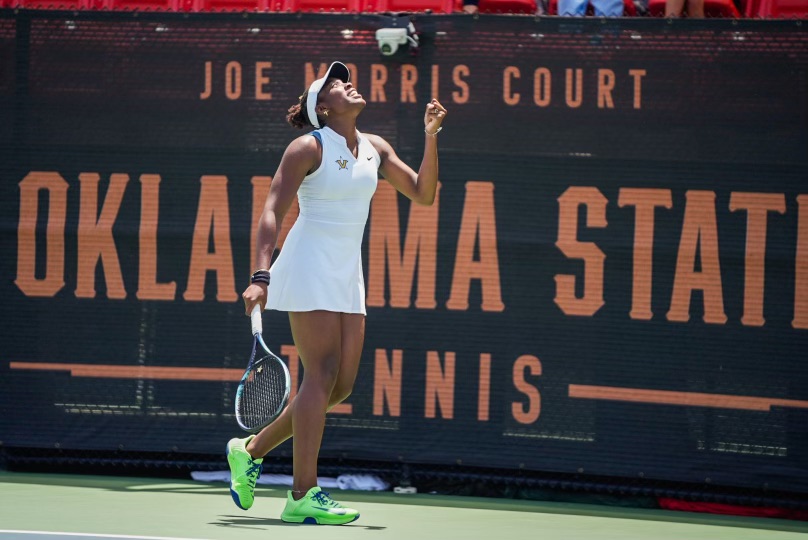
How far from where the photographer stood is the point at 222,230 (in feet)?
21.6

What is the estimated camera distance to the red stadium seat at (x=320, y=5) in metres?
7.15

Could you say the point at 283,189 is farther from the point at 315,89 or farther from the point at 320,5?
the point at 320,5

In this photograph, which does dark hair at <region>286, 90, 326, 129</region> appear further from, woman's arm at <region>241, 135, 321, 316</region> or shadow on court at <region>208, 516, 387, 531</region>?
shadow on court at <region>208, 516, 387, 531</region>

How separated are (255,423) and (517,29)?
7.85ft

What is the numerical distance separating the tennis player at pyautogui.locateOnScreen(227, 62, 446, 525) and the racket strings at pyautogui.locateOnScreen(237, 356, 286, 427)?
11cm

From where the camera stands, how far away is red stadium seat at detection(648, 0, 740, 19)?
683 cm

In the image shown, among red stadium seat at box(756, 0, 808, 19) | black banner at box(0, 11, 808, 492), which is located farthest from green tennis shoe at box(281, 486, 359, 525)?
red stadium seat at box(756, 0, 808, 19)

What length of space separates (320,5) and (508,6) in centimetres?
105

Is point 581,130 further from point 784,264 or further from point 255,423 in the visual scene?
point 255,423

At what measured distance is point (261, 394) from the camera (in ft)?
17.2

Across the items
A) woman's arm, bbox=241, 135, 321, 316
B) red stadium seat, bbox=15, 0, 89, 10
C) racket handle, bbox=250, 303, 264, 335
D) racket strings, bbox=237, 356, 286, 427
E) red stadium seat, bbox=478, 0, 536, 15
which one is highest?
red stadium seat, bbox=478, 0, 536, 15

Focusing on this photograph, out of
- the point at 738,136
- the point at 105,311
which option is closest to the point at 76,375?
the point at 105,311

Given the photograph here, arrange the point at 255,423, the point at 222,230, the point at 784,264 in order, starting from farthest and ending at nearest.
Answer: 1. the point at 222,230
2. the point at 784,264
3. the point at 255,423

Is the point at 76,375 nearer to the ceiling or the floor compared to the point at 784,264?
nearer to the floor
